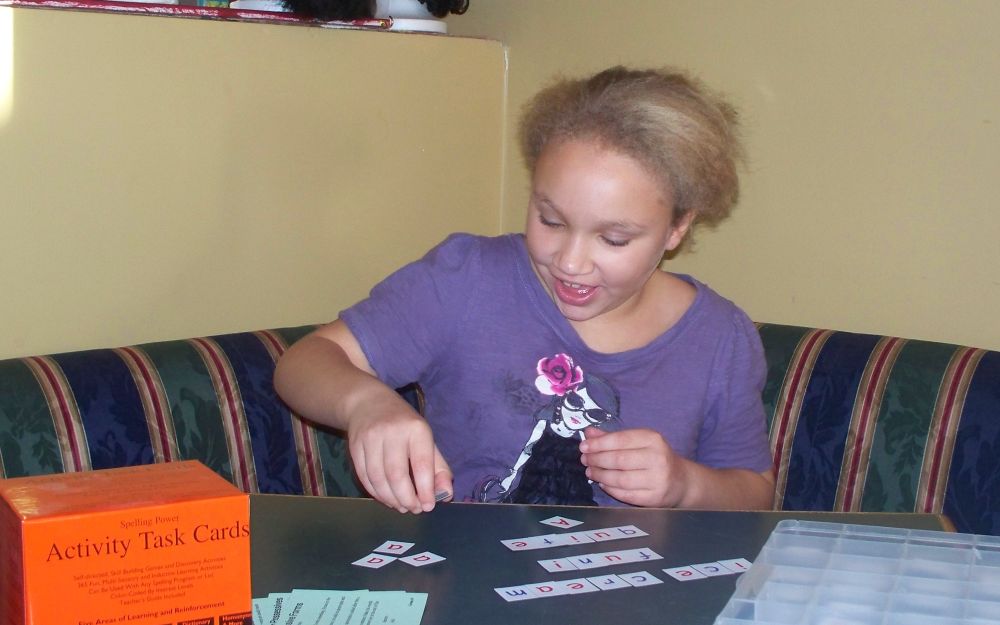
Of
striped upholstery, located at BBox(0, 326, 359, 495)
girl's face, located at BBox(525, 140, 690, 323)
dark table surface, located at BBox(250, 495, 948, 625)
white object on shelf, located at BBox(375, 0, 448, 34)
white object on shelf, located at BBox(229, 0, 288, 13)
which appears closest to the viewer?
dark table surface, located at BBox(250, 495, 948, 625)

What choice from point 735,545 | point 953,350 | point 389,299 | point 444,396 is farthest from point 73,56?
point 953,350

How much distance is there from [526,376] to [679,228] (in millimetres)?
297

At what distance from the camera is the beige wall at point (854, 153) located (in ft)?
6.20

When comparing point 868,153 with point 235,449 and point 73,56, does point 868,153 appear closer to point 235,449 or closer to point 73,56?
point 235,449

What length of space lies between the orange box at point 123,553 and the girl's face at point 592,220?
26.0 inches

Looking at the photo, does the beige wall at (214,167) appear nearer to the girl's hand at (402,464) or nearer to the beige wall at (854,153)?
the beige wall at (854,153)

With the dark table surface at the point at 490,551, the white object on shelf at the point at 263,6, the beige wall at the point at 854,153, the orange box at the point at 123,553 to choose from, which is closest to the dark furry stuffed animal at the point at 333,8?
the white object on shelf at the point at 263,6

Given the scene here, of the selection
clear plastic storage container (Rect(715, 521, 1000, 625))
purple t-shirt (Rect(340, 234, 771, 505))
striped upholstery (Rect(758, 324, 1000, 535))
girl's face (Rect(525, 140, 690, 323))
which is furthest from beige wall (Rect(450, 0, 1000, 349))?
clear plastic storage container (Rect(715, 521, 1000, 625))

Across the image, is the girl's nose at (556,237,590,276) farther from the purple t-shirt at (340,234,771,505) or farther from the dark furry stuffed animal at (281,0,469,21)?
the dark furry stuffed animal at (281,0,469,21)

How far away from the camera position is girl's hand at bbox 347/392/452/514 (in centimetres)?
112

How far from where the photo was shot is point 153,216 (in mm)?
1895

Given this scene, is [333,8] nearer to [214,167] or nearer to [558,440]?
[214,167]

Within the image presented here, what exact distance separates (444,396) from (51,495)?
2.65 ft

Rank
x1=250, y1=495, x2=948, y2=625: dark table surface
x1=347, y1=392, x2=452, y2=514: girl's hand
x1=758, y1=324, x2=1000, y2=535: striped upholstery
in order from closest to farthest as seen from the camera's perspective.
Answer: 1. x1=250, y1=495, x2=948, y2=625: dark table surface
2. x1=347, y1=392, x2=452, y2=514: girl's hand
3. x1=758, y1=324, x2=1000, y2=535: striped upholstery
